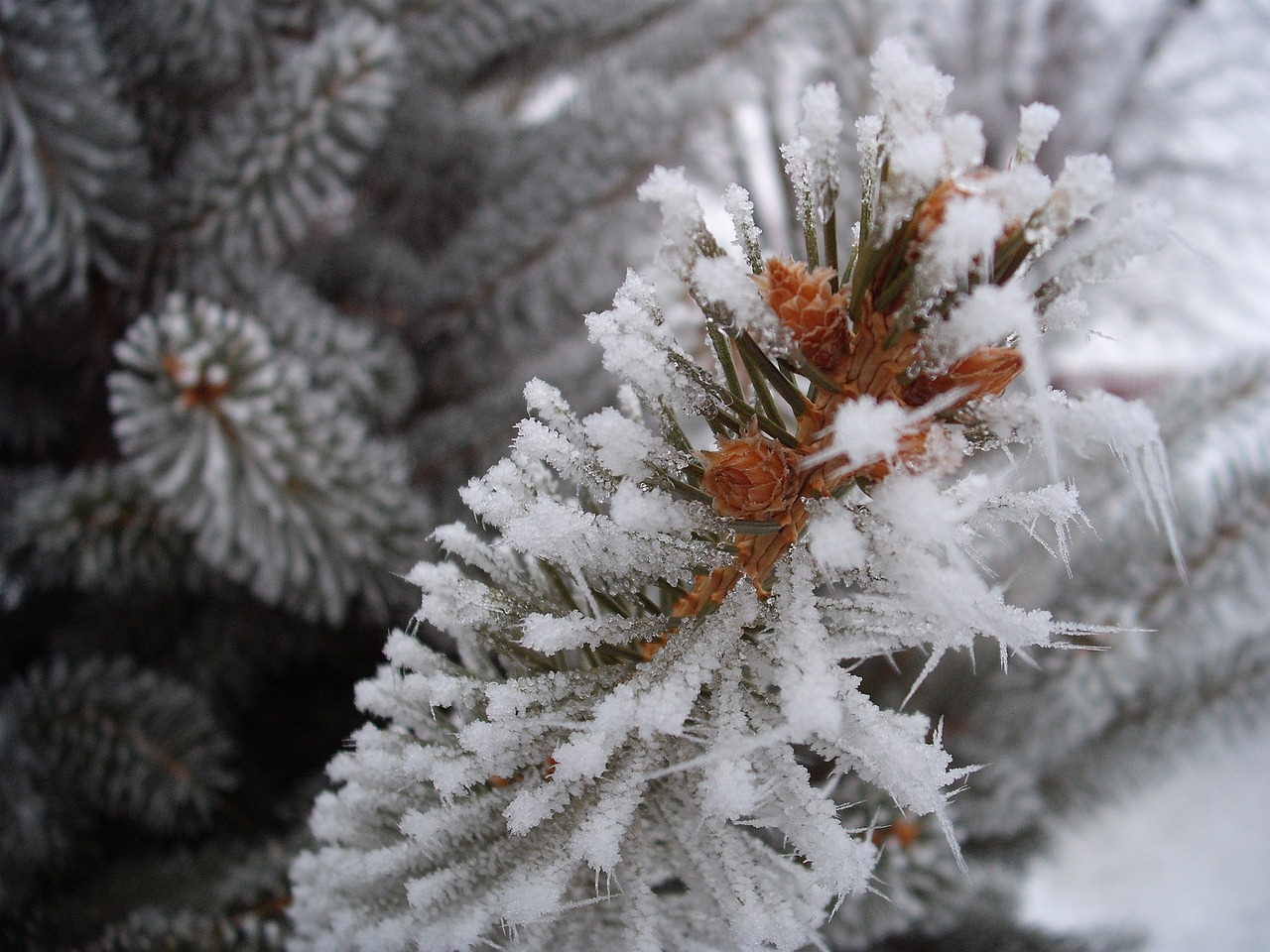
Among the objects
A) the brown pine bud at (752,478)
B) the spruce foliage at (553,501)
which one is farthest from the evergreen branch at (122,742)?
the brown pine bud at (752,478)

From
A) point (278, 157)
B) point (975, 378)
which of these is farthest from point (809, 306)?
point (278, 157)

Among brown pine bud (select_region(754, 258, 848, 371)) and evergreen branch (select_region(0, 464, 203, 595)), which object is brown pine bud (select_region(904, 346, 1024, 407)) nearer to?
brown pine bud (select_region(754, 258, 848, 371))

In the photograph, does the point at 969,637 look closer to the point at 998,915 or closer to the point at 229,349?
the point at 229,349

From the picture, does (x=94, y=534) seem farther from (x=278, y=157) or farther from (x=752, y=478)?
(x=752, y=478)

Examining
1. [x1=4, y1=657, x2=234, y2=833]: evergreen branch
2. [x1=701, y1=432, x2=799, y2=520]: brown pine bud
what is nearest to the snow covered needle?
[x1=701, y1=432, x2=799, y2=520]: brown pine bud

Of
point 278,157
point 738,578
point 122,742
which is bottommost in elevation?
point 122,742

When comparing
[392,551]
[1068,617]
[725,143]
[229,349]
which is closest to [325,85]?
[229,349]

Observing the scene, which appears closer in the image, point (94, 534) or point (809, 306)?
point (809, 306)
